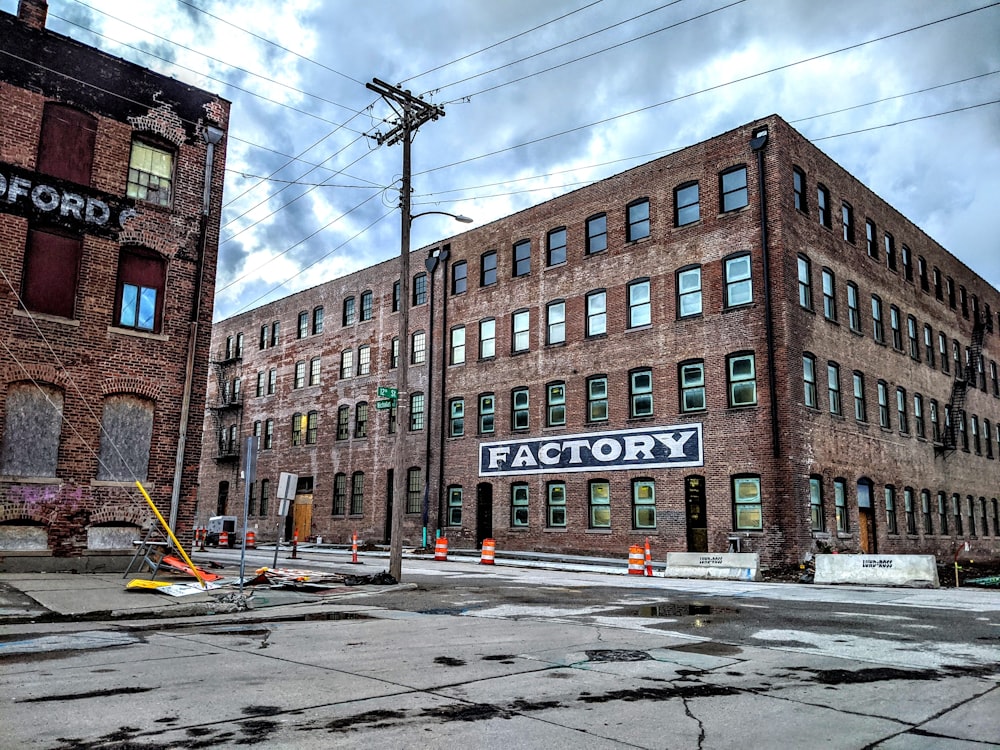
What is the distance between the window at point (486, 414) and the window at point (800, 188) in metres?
14.0

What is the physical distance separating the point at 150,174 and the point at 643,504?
709 inches

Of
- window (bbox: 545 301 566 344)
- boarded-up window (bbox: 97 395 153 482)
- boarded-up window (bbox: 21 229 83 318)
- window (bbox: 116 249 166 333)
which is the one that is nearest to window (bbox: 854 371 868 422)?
window (bbox: 545 301 566 344)

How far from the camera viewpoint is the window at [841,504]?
85.1ft

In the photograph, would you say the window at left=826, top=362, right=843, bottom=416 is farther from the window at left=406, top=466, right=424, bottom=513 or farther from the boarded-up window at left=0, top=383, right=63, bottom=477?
the boarded-up window at left=0, top=383, right=63, bottom=477

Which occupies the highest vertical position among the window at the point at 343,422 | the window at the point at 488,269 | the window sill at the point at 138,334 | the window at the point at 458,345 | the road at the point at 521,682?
the window at the point at 488,269

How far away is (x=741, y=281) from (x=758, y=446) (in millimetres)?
5369

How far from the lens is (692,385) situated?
2642 cm

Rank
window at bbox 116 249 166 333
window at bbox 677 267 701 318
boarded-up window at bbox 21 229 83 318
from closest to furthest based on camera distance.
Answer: boarded-up window at bbox 21 229 83 318 → window at bbox 116 249 166 333 → window at bbox 677 267 701 318

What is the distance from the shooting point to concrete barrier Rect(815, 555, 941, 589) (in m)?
18.1

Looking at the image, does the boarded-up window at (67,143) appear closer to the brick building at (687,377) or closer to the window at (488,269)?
the brick building at (687,377)

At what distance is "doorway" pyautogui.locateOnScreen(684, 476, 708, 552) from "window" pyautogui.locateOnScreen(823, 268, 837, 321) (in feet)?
24.4

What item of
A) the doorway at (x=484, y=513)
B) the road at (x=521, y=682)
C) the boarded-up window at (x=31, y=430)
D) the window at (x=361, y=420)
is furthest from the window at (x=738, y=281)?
the window at (x=361, y=420)

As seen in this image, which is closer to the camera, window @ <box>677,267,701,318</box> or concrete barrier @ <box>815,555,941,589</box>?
concrete barrier @ <box>815,555,941,589</box>

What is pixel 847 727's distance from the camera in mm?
5312
